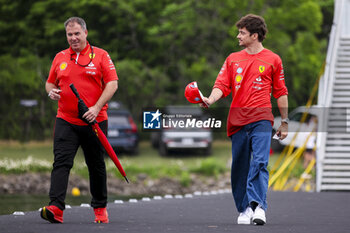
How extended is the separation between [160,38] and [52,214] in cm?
2621

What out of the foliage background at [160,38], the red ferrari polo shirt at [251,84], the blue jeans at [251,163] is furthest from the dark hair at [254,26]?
the foliage background at [160,38]

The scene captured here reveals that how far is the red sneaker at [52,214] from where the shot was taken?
8.09 meters

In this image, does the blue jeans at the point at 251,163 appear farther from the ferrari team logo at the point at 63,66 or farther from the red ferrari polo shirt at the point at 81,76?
the ferrari team logo at the point at 63,66

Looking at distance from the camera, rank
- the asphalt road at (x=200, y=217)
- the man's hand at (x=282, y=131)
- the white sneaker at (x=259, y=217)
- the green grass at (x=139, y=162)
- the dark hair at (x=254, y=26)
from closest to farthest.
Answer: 1. the asphalt road at (x=200, y=217)
2. the white sneaker at (x=259, y=217)
3. the dark hair at (x=254, y=26)
4. the man's hand at (x=282, y=131)
5. the green grass at (x=139, y=162)

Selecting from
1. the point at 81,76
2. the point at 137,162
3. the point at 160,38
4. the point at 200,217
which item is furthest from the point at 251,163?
the point at 160,38

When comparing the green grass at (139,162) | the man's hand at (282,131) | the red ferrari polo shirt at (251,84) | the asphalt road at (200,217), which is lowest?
the green grass at (139,162)

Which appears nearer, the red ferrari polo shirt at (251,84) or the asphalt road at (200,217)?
the asphalt road at (200,217)

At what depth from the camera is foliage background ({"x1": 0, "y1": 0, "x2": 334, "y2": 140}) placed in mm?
33062

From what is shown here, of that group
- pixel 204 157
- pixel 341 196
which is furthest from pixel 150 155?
pixel 341 196

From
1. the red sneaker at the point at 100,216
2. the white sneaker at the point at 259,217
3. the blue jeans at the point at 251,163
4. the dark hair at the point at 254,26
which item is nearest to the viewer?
the white sneaker at the point at 259,217

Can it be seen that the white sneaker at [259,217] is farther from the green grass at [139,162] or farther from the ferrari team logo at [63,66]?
the green grass at [139,162]

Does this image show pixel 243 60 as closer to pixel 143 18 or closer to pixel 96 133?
pixel 96 133

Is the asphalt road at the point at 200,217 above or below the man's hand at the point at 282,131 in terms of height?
below

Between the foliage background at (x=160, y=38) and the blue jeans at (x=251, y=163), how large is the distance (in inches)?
935
